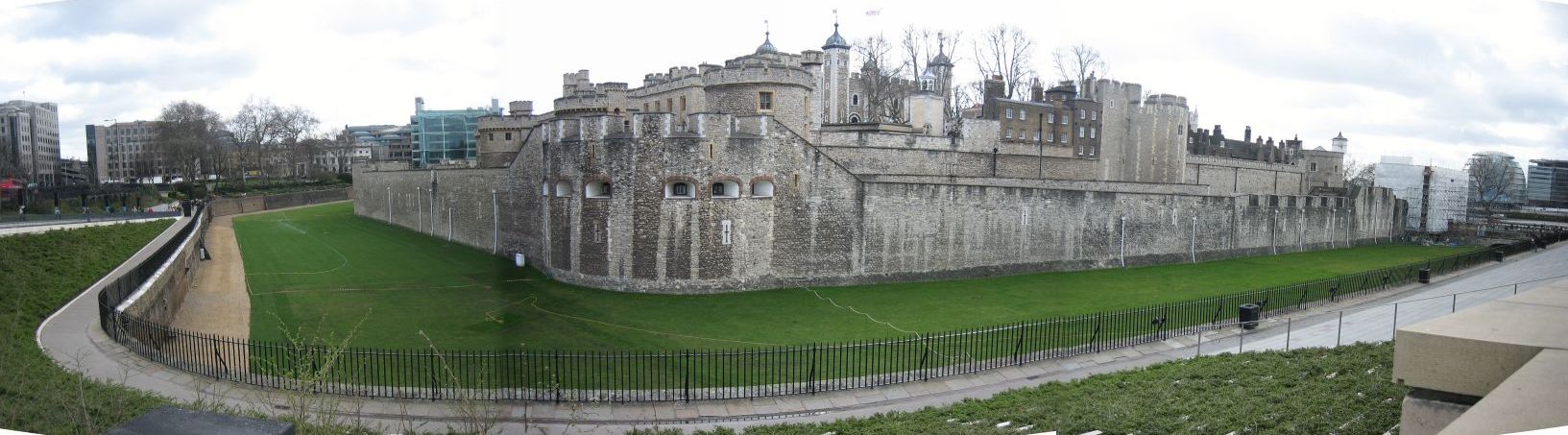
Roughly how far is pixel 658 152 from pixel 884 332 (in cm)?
713

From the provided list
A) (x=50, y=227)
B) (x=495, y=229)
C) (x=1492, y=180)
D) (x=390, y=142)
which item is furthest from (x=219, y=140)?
(x=1492, y=180)

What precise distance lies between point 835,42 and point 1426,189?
24.8m

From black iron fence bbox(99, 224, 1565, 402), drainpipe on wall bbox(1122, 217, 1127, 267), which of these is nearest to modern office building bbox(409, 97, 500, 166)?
black iron fence bbox(99, 224, 1565, 402)

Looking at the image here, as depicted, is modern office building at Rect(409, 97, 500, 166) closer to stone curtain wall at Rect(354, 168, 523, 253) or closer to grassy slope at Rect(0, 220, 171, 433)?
stone curtain wall at Rect(354, 168, 523, 253)

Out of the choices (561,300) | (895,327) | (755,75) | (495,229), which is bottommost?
(895,327)

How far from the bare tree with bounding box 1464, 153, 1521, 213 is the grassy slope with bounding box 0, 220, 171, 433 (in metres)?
22.5

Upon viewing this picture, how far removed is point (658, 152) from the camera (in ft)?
64.8

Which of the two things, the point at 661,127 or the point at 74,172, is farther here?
the point at 661,127

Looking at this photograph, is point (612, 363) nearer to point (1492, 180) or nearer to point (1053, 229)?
point (1053, 229)

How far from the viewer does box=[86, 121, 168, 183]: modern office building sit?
12961mm

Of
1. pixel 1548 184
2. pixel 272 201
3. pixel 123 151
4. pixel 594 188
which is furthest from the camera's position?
pixel 272 201

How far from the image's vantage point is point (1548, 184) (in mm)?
14742

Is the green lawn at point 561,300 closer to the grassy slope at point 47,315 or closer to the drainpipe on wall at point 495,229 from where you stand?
the drainpipe on wall at point 495,229

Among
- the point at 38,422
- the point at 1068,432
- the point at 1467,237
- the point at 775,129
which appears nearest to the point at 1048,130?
the point at 1467,237
